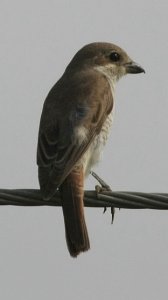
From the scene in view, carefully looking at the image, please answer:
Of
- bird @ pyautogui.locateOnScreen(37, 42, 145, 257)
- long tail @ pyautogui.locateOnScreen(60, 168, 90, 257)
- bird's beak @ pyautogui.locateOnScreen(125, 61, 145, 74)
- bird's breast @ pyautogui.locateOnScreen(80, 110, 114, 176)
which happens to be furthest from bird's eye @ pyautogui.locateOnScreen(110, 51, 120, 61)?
long tail @ pyautogui.locateOnScreen(60, 168, 90, 257)

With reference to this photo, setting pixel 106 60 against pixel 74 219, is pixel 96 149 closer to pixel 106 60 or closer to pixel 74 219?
pixel 74 219

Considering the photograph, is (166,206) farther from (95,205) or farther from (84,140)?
(84,140)

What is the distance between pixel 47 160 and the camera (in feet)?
22.0

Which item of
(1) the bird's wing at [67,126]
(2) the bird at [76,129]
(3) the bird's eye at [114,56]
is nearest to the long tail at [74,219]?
(2) the bird at [76,129]

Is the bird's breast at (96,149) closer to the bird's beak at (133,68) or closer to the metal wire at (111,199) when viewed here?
the metal wire at (111,199)

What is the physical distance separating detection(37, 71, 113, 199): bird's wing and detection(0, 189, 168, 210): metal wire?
0.34m

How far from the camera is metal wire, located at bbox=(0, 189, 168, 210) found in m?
5.47

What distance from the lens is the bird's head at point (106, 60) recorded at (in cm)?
881

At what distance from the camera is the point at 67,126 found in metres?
7.05

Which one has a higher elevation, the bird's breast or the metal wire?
the metal wire

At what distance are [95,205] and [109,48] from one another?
3.43 metres

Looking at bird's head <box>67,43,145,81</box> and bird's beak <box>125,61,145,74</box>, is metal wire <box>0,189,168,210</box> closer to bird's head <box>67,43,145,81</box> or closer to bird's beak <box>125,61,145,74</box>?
bird's head <box>67,43,145,81</box>

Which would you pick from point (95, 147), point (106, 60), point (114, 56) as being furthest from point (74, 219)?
point (114, 56)

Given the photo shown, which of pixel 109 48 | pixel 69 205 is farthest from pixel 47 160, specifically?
pixel 109 48
